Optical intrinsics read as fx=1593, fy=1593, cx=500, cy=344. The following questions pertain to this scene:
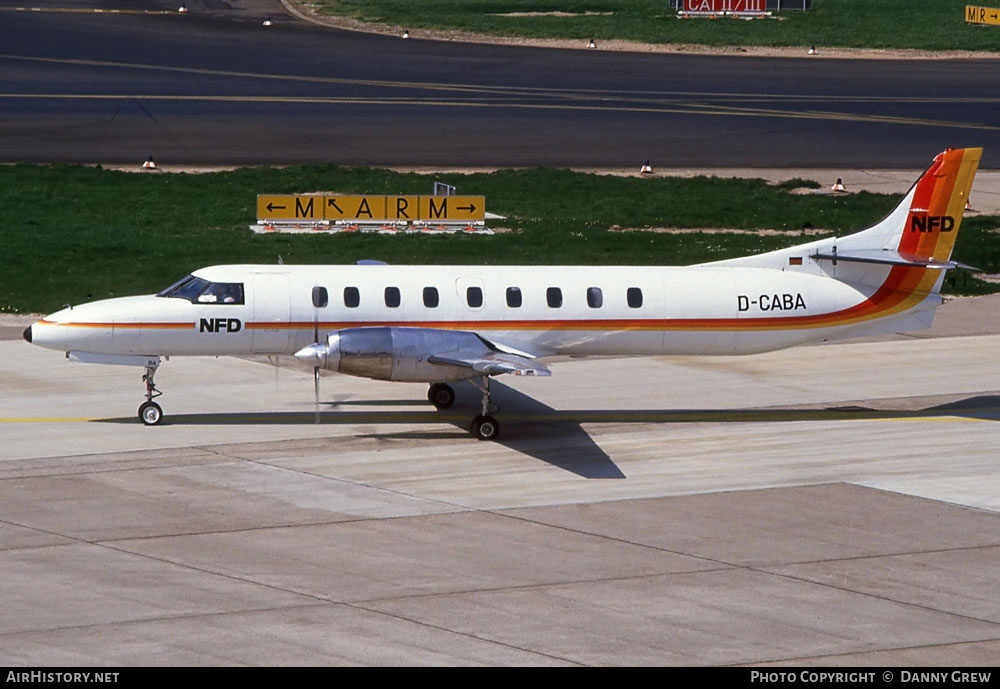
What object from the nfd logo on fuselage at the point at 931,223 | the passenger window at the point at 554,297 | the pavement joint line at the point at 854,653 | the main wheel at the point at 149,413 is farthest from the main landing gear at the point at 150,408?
the nfd logo on fuselage at the point at 931,223

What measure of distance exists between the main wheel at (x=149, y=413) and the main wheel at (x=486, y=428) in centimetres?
562

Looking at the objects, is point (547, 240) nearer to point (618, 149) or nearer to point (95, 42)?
point (618, 149)

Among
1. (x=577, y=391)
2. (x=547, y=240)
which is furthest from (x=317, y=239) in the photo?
(x=577, y=391)

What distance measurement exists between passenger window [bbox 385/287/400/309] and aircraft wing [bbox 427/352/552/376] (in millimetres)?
1816

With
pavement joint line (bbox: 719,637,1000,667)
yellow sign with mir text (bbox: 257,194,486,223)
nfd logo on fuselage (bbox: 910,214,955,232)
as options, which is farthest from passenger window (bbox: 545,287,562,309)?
yellow sign with mir text (bbox: 257,194,486,223)

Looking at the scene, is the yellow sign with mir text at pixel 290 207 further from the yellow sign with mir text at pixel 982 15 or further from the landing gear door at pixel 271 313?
the yellow sign with mir text at pixel 982 15

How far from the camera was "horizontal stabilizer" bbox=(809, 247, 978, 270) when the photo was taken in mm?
29938

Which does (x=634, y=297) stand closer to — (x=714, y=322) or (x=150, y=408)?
(x=714, y=322)

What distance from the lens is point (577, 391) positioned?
32.0 m

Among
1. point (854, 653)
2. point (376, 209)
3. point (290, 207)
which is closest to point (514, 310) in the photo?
point (854, 653)

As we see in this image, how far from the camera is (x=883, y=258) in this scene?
3019 cm

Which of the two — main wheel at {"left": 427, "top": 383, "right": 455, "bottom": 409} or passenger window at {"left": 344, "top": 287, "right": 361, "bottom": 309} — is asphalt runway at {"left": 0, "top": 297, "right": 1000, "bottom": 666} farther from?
passenger window at {"left": 344, "top": 287, "right": 361, "bottom": 309}
